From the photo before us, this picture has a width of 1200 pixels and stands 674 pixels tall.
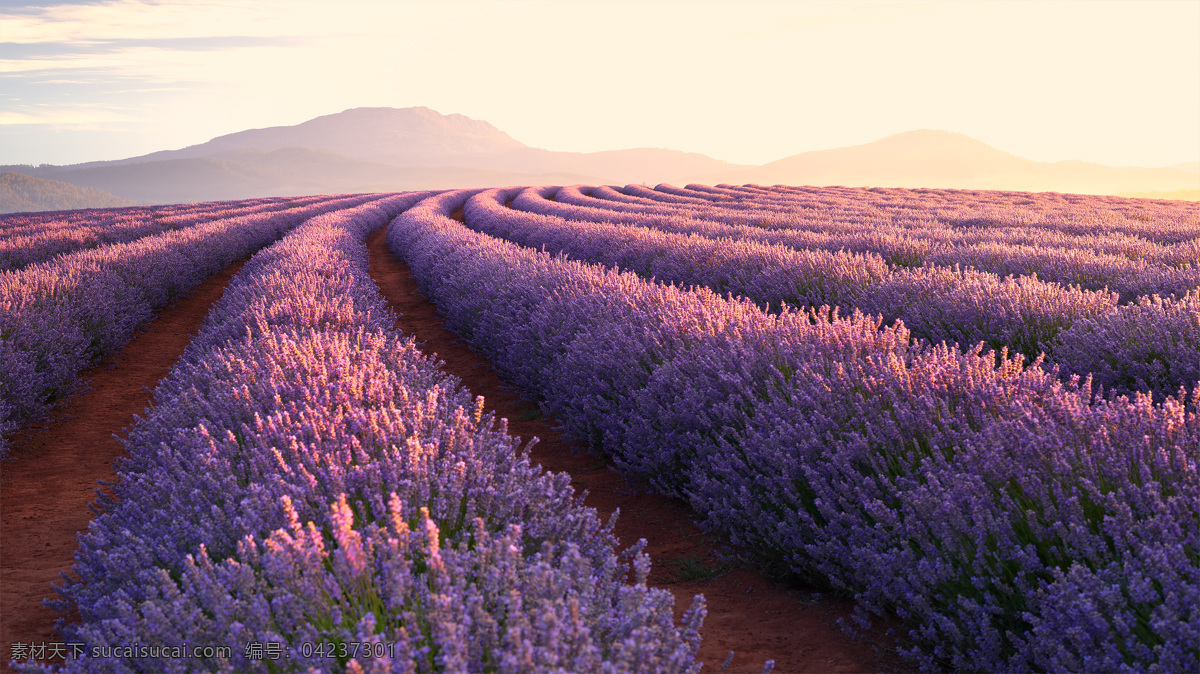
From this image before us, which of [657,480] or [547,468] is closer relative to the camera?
[657,480]

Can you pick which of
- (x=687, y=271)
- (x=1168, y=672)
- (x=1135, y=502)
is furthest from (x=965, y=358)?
(x=687, y=271)

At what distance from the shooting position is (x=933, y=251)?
699 cm

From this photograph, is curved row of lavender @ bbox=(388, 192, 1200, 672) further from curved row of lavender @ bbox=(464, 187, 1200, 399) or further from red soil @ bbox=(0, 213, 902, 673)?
curved row of lavender @ bbox=(464, 187, 1200, 399)

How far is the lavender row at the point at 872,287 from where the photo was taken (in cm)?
421

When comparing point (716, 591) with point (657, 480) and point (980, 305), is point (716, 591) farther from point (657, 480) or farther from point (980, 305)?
point (980, 305)

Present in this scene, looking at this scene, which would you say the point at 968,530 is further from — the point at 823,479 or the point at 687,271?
the point at 687,271

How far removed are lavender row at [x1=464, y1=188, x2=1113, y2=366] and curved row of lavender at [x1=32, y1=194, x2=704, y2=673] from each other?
10.3 feet

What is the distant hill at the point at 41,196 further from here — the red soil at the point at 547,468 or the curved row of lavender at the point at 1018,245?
the red soil at the point at 547,468

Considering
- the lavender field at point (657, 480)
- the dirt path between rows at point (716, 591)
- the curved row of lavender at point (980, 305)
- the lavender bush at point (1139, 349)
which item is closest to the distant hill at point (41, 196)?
the curved row of lavender at point (980, 305)

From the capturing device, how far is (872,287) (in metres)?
5.37

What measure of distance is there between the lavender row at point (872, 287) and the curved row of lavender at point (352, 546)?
3.15 meters

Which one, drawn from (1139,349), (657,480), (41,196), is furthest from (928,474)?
(41,196)

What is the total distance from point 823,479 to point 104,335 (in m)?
6.84

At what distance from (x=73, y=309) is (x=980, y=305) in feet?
24.6
